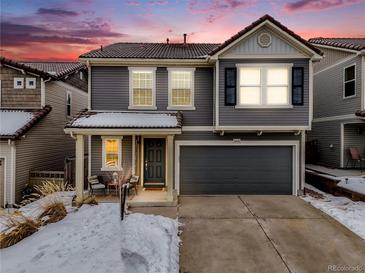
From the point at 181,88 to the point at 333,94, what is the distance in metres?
9.88

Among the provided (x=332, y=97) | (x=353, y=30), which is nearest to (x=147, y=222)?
(x=332, y=97)

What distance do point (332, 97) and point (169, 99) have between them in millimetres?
10473

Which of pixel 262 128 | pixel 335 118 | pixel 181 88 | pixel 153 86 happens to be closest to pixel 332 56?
pixel 335 118

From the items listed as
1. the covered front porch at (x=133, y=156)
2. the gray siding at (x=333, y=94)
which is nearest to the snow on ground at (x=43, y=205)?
the covered front porch at (x=133, y=156)

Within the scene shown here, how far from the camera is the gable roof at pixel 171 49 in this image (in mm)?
9969

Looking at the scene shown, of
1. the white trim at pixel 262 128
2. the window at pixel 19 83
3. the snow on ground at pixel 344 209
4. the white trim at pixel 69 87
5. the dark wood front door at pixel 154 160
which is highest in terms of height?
the white trim at pixel 69 87

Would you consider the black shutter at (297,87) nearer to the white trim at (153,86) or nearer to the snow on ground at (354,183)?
the snow on ground at (354,183)

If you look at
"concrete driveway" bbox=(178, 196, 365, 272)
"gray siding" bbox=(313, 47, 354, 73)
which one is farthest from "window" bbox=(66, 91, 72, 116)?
"gray siding" bbox=(313, 47, 354, 73)

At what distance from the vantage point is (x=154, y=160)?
1159 centimetres

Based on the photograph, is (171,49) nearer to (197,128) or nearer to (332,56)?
(197,128)

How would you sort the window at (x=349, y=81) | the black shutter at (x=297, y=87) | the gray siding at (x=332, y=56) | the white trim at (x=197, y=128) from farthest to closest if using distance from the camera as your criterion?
the gray siding at (x=332, y=56), the window at (x=349, y=81), the white trim at (x=197, y=128), the black shutter at (x=297, y=87)

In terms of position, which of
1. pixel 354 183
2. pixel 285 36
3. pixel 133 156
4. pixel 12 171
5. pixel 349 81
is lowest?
pixel 354 183

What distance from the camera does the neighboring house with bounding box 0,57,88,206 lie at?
36.0ft

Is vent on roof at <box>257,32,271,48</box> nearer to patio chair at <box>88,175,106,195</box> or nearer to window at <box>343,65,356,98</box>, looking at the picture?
window at <box>343,65,356,98</box>
